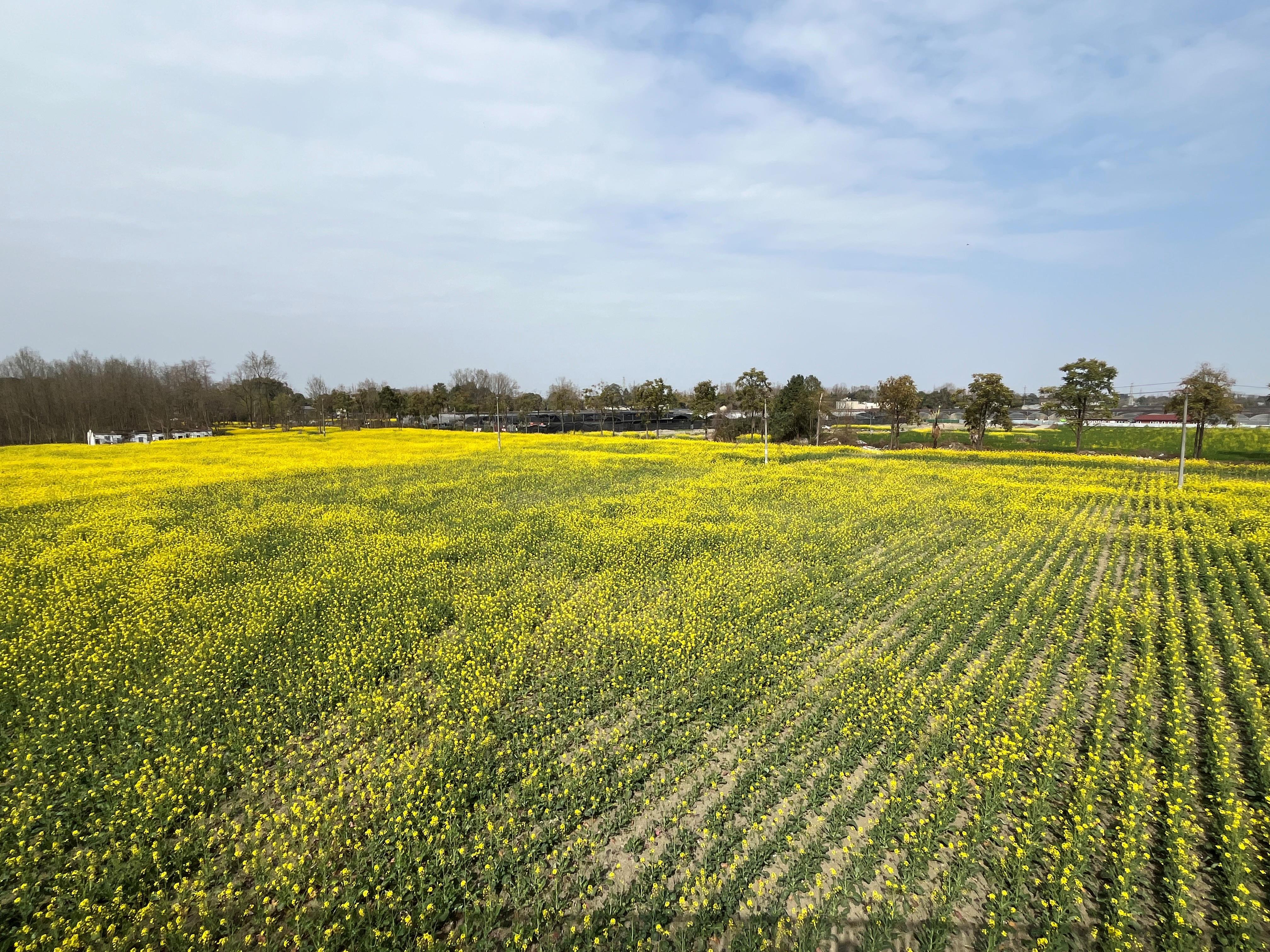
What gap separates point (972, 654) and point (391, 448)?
4779cm

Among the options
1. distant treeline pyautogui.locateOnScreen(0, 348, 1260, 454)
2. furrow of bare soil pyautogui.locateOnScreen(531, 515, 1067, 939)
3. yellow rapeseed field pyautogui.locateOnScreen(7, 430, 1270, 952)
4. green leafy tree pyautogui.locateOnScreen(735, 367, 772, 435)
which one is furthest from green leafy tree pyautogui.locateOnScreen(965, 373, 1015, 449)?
furrow of bare soil pyautogui.locateOnScreen(531, 515, 1067, 939)

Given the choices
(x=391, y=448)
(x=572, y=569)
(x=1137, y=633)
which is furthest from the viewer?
(x=391, y=448)

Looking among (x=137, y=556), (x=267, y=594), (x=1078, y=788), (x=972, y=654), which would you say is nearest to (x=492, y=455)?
(x=137, y=556)

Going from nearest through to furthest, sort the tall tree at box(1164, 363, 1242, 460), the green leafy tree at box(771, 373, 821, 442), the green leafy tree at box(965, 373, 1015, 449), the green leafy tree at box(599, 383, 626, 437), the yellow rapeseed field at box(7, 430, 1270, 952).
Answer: the yellow rapeseed field at box(7, 430, 1270, 952) < the tall tree at box(1164, 363, 1242, 460) < the green leafy tree at box(965, 373, 1015, 449) < the green leafy tree at box(771, 373, 821, 442) < the green leafy tree at box(599, 383, 626, 437)

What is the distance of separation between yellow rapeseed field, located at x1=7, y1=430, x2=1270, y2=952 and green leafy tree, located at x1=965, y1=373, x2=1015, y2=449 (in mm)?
42671

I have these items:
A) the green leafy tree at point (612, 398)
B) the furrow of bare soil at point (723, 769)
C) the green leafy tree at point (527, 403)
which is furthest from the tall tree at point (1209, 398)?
the green leafy tree at point (527, 403)

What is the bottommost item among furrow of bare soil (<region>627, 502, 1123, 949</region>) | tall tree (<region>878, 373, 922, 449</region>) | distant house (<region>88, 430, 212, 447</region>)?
furrow of bare soil (<region>627, 502, 1123, 949</region>)

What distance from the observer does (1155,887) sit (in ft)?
16.4

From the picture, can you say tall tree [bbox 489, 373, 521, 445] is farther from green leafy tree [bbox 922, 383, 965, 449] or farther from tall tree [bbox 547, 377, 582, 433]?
green leafy tree [bbox 922, 383, 965, 449]

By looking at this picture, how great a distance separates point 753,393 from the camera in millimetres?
70688

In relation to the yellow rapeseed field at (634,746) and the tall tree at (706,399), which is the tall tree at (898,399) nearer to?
the tall tree at (706,399)

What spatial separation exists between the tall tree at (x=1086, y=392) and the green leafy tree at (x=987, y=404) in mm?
4200

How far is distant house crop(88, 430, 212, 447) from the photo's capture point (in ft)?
195

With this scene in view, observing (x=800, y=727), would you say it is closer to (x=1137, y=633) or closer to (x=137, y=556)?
(x=1137, y=633)
